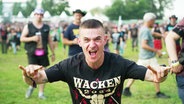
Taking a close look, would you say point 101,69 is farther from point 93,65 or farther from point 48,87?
point 48,87

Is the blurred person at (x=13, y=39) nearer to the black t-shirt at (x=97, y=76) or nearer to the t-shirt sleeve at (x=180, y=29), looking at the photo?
the t-shirt sleeve at (x=180, y=29)

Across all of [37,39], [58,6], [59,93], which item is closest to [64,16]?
[58,6]

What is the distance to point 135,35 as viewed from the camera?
82.6ft

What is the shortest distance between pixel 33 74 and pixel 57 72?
40cm

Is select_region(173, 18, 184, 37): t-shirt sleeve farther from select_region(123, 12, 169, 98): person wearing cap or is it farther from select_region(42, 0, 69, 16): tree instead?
select_region(42, 0, 69, 16): tree

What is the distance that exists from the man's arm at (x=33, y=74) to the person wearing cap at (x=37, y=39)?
14.2 feet

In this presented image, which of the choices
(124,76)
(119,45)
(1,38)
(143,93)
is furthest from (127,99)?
(1,38)

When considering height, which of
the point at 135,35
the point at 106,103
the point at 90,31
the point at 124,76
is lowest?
the point at 135,35

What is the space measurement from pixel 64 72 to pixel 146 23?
5.05 m

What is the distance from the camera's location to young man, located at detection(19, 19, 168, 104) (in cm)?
378

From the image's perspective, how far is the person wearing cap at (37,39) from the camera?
8.19 metres

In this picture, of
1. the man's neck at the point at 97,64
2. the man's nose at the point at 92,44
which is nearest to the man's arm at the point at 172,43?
the man's neck at the point at 97,64

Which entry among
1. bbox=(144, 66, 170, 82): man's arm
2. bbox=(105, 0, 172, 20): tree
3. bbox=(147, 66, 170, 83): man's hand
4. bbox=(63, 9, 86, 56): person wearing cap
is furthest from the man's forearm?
bbox=(105, 0, 172, 20): tree

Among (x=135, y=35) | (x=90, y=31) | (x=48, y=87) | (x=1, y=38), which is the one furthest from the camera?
(x=135, y=35)
